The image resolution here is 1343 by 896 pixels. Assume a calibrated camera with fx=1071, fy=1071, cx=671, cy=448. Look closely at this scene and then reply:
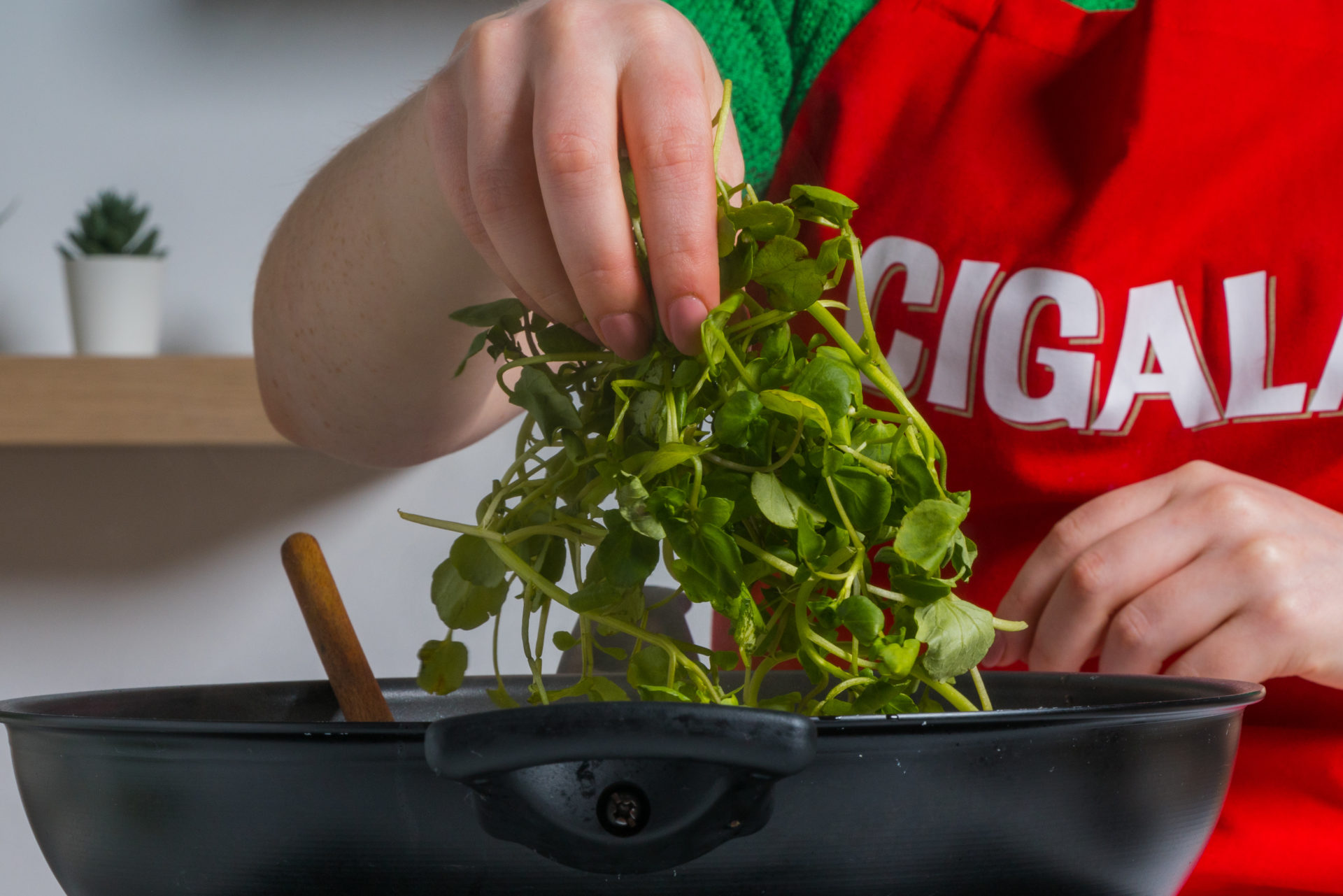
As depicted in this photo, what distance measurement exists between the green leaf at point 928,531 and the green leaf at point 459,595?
0.44 ft

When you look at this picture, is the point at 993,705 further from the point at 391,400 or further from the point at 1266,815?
the point at 391,400

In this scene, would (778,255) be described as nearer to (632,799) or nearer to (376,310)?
(632,799)

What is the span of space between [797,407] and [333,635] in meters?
0.23

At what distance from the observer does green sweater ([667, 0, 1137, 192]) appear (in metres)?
0.73

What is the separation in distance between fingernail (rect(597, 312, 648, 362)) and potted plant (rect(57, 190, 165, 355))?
91 cm

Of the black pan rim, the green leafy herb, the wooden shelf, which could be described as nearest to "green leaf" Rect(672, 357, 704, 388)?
the green leafy herb

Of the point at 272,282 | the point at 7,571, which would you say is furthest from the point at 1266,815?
the point at 7,571

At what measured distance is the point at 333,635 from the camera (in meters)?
0.40

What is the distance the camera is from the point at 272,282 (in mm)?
671

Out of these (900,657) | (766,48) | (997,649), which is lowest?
(997,649)

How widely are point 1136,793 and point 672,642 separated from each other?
0.12m

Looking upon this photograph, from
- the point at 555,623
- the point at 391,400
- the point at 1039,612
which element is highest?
the point at 391,400

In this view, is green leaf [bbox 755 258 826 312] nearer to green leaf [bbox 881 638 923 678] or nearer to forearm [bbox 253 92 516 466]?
green leaf [bbox 881 638 923 678]

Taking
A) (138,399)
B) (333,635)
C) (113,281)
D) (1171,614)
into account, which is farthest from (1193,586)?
(113,281)
